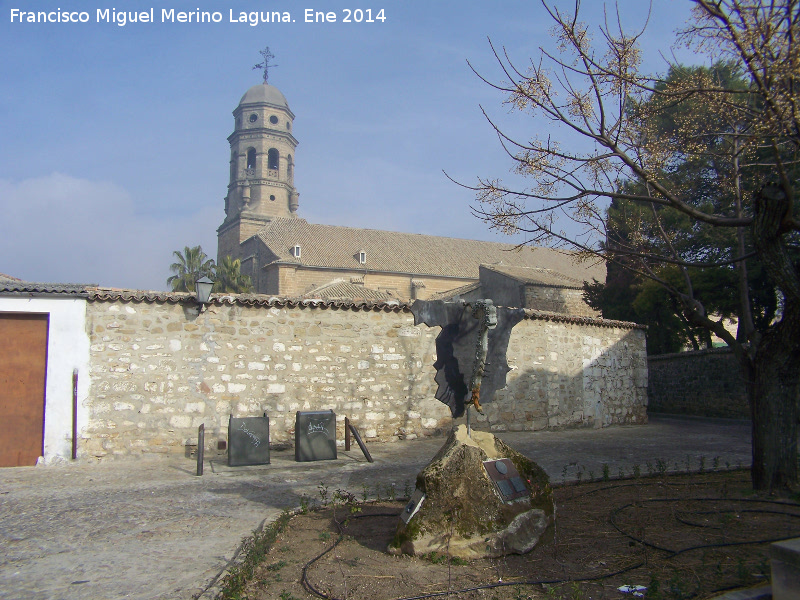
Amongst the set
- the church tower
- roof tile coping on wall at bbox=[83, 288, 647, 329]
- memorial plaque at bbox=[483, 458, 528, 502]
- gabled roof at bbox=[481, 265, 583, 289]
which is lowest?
memorial plaque at bbox=[483, 458, 528, 502]

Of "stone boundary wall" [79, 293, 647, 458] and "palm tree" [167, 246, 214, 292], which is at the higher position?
"palm tree" [167, 246, 214, 292]

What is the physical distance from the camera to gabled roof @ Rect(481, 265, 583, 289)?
3161 cm

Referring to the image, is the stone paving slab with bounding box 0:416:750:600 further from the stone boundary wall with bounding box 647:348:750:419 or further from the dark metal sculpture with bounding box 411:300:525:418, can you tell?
the stone boundary wall with bounding box 647:348:750:419

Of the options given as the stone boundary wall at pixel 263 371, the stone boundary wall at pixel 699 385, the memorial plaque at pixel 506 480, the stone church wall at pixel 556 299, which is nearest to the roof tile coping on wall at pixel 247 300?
the stone boundary wall at pixel 263 371

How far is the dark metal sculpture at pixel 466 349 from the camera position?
19.5ft

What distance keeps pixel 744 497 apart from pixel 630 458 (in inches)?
142

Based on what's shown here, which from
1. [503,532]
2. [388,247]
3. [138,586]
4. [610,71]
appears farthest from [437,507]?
[388,247]

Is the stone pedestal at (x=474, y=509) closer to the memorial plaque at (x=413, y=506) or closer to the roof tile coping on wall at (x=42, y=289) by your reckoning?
the memorial plaque at (x=413, y=506)

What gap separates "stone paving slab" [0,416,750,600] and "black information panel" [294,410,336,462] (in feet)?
0.67

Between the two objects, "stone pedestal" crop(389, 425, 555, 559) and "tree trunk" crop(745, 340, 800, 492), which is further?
"tree trunk" crop(745, 340, 800, 492)

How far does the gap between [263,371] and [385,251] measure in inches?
1368

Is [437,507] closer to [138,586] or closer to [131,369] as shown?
[138,586]

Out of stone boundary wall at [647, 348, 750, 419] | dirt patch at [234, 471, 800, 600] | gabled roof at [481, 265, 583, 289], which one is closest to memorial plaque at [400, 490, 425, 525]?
dirt patch at [234, 471, 800, 600]

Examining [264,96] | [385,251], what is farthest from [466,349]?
[264,96]
